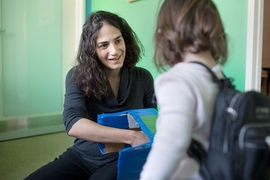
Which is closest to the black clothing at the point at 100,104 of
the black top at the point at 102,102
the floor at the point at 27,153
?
the black top at the point at 102,102

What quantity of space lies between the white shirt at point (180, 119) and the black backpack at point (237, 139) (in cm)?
3

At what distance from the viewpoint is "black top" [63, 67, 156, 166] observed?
3.46 ft

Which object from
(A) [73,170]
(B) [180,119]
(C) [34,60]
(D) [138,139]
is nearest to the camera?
(B) [180,119]

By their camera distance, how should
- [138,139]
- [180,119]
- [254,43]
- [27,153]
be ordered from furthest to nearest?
[27,153] < [254,43] < [138,139] < [180,119]

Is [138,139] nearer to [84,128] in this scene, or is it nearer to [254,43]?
[84,128]

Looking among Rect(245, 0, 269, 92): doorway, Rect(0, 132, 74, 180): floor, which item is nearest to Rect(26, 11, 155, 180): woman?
Rect(245, 0, 269, 92): doorway

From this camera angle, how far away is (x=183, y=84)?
50 cm

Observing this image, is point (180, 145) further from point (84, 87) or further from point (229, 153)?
point (84, 87)

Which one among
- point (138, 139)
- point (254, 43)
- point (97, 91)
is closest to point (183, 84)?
→ point (138, 139)

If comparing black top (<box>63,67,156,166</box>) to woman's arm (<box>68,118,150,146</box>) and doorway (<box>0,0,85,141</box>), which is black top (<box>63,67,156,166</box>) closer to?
woman's arm (<box>68,118,150,146</box>)

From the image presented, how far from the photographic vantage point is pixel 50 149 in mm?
2268

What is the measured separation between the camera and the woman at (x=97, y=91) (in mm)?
1025

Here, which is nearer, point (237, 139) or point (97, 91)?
point (237, 139)

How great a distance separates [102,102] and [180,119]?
0.72 metres
